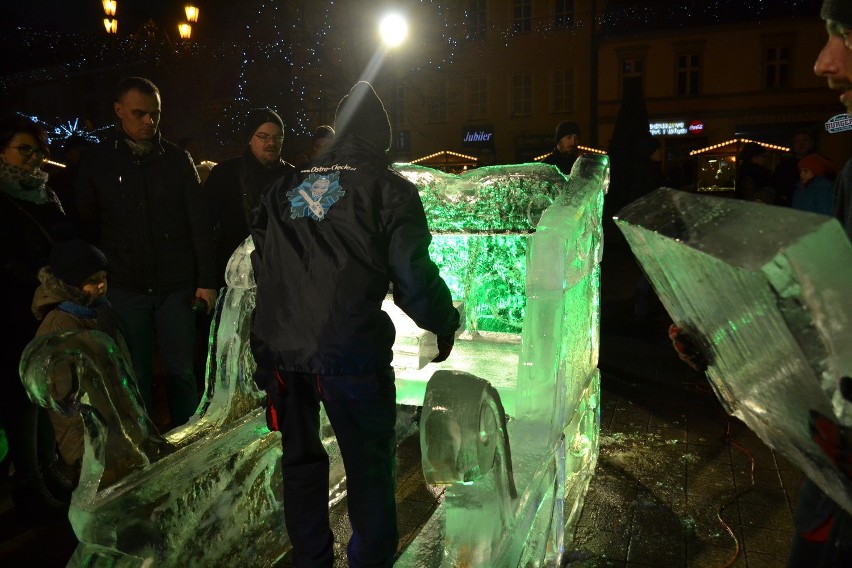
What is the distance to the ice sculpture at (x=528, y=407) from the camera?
1.83 metres

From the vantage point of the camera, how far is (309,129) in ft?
55.8

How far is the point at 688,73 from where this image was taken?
27.2m

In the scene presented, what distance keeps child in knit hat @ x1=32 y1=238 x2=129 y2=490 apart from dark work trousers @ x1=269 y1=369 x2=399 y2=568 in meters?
1.11

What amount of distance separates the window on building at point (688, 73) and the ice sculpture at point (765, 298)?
29.4 meters

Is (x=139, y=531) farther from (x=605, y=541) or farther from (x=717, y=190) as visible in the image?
(x=717, y=190)

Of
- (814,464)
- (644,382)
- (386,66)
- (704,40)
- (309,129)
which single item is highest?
(704,40)

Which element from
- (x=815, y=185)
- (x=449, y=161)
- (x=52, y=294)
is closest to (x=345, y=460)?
(x=52, y=294)

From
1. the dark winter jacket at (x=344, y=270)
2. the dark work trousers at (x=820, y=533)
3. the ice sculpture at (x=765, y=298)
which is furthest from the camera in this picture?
the dark winter jacket at (x=344, y=270)

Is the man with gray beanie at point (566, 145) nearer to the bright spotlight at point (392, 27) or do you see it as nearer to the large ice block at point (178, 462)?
the bright spotlight at point (392, 27)

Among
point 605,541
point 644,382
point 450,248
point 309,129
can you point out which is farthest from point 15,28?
point 605,541

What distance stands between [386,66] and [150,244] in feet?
42.3

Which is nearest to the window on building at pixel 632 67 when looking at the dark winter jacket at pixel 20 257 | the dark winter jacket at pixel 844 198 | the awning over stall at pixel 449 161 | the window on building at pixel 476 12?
the window on building at pixel 476 12

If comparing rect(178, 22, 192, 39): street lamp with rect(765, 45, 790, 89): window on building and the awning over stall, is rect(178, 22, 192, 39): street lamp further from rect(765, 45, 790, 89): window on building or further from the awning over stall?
rect(765, 45, 790, 89): window on building

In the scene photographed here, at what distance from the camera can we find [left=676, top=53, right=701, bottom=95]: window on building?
1068 inches
